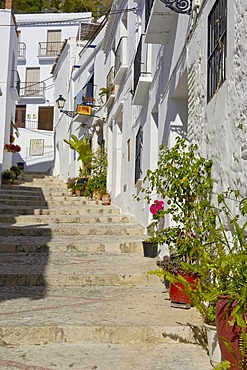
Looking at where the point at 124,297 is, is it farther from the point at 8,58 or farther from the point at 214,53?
the point at 8,58

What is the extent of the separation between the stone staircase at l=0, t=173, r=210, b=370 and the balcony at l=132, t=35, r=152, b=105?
9.20 ft

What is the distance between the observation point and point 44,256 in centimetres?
852

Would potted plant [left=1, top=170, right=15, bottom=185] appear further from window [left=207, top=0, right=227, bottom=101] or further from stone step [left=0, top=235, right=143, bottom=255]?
window [left=207, top=0, right=227, bottom=101]

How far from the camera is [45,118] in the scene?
33.7 metres

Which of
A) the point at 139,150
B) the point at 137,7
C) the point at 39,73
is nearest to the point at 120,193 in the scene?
the point at 139,150

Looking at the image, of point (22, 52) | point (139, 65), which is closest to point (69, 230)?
point (139, 65)

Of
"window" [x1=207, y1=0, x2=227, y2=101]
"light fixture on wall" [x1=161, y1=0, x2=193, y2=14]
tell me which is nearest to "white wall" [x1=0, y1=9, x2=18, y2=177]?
"light fixture on wall" [x1=161, y1=0, x2=193, y2=14]

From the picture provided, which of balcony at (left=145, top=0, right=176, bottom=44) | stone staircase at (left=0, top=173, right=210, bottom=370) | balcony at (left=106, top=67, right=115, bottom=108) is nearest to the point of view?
stone staircase at (left=0, top=173, right=210, bottom=370)

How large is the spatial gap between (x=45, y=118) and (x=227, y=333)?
1224 inches

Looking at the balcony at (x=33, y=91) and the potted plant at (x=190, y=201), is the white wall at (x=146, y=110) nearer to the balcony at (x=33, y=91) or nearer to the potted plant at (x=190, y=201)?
the potted plant at (x=190, y=201)

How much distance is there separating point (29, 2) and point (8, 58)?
2513cm

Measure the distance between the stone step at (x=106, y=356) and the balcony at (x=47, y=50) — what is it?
31922 millimetres

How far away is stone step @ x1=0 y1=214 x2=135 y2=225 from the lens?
11.5m

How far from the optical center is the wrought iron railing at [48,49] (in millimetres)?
34719
